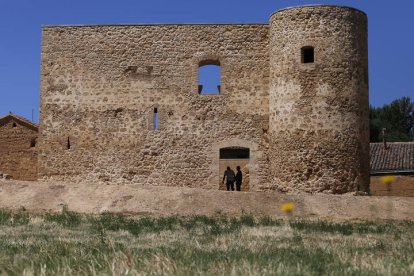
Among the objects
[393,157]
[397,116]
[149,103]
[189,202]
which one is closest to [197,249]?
[189,202]

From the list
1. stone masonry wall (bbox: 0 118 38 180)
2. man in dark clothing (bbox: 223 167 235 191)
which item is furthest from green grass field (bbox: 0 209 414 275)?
stone masonry wall (bbox: 0 118 38 180)

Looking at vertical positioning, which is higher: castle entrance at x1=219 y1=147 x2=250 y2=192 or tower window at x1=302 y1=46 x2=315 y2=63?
tower window at x1=302 y1=46 x2=315 y2=63

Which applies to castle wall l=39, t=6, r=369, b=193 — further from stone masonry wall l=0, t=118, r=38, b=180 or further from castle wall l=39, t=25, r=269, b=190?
stone masonry wall l=0, t=118, r=38, b=180

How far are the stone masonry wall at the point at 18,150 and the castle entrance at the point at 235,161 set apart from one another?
→ 20.2 ft

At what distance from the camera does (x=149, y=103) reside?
2073cm

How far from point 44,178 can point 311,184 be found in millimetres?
7967

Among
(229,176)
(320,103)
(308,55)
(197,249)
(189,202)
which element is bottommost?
(189,202)

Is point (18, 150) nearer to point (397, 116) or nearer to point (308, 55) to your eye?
point (308, 55)

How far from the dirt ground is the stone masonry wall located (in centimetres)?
512

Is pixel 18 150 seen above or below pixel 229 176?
above

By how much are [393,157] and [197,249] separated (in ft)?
88.1

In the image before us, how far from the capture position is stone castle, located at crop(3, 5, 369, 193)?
1908 centimetres

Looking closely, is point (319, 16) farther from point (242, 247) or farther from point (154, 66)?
point (242, 247)

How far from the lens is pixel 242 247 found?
7.04 meters
